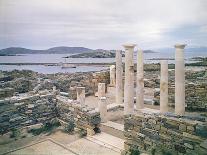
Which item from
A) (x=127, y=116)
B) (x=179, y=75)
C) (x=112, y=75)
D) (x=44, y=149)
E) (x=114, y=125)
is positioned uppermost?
(x=179, y=75)

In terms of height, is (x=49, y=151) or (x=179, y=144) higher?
(x=179, y=144)

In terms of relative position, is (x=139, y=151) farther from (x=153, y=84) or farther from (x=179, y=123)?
(x=153, y=84)

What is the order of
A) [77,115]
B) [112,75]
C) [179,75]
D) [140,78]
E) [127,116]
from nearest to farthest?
[127,116]
[179,75]
[77,115]
[140,78]
[112,75]

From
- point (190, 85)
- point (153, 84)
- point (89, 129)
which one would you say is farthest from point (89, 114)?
point (153, 84)

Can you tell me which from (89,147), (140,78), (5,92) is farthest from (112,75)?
(89,147)

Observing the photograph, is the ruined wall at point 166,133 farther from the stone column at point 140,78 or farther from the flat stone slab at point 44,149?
the stone column at point 140,78

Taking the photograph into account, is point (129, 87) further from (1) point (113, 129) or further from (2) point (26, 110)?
(2) point (26, 110)

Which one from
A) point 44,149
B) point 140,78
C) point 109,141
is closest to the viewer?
point 44,149
